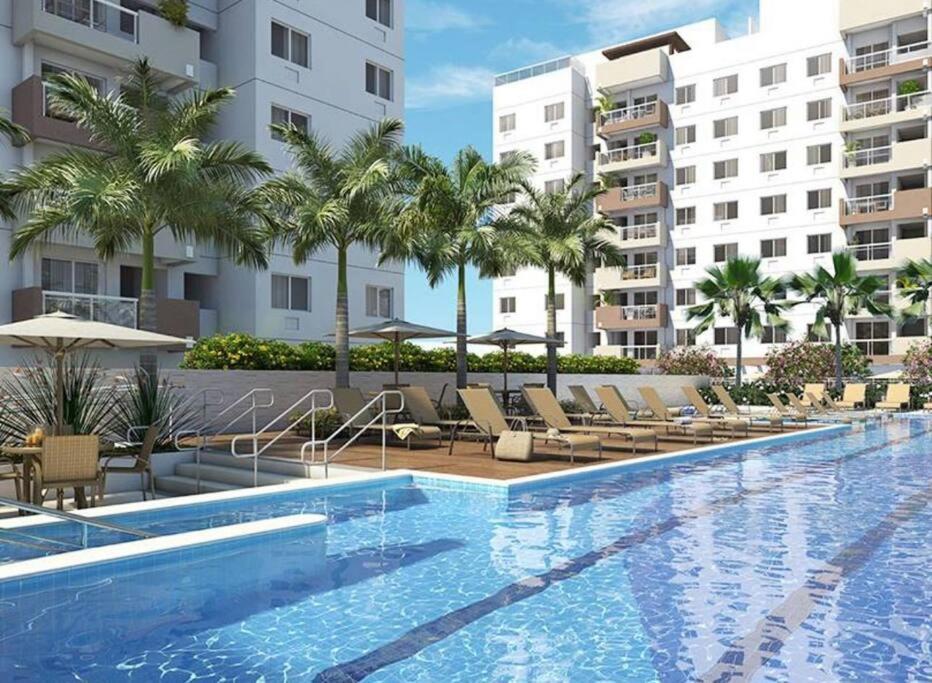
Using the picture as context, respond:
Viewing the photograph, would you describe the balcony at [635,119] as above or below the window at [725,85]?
below

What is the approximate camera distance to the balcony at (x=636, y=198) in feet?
169

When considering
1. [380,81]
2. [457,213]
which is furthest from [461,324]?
[380,81]

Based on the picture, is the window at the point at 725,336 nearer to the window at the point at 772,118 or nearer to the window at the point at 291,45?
the window at the point at 772,118

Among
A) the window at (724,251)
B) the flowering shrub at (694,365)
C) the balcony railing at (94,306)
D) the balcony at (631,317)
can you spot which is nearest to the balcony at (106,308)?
the balcony railing at (94,306)

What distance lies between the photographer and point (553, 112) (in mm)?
56750

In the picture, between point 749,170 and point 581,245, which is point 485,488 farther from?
point 749,170

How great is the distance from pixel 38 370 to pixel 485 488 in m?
7.47

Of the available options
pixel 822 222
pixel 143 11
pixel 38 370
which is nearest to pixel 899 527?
pixel 38 370

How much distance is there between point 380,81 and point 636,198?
77.6ft

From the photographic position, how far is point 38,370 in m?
13.4

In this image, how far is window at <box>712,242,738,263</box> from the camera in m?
49.8

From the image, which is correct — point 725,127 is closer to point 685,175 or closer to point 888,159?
point 685,175

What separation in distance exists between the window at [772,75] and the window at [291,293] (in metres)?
32.8

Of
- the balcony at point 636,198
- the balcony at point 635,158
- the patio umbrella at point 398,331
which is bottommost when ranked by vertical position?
the patio umbrella at point 398,331
